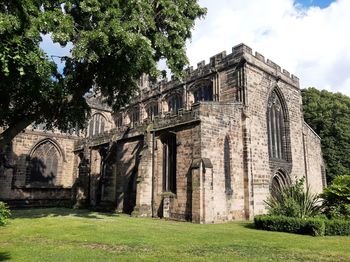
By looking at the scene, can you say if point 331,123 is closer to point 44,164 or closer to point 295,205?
point 295,205

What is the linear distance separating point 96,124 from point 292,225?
3091 cm

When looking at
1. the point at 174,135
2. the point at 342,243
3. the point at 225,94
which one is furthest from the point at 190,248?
the point at 225,94

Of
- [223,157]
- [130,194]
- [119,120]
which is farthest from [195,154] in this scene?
[119,120]

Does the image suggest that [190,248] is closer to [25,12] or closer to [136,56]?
[136,56]

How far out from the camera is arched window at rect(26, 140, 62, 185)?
3269 centimetres

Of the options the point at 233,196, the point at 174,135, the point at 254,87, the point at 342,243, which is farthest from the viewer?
the point at 254,87

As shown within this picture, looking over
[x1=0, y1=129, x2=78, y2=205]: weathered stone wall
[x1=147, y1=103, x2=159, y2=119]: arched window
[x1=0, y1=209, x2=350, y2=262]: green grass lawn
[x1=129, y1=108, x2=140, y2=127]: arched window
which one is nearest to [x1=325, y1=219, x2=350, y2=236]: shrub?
→ [x1=0, y1=209, x2=350, y2=262]: green grass lawn

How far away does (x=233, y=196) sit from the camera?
19875 mm

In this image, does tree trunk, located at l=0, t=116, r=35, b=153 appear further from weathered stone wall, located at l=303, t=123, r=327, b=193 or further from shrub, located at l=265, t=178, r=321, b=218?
weathered stone wall, located at l=303, t=123, r=327, b=193

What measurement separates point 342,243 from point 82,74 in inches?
525

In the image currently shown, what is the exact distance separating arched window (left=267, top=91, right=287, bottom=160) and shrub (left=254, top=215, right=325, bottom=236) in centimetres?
935

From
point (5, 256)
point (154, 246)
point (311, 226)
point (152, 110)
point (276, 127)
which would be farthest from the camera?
point (152, 110)

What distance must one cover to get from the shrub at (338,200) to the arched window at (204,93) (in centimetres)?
1159

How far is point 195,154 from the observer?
61.6ft
